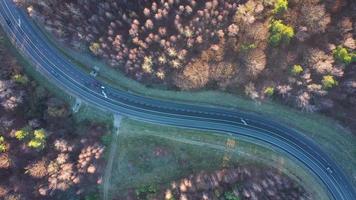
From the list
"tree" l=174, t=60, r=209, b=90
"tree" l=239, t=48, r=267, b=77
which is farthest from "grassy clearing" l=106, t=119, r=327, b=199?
"tree" l=239, t=48, r=267, b=77

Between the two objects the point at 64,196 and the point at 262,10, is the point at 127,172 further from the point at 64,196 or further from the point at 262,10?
the point at 262,10

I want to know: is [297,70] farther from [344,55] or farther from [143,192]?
[143,192]

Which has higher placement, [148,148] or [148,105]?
[148,105]

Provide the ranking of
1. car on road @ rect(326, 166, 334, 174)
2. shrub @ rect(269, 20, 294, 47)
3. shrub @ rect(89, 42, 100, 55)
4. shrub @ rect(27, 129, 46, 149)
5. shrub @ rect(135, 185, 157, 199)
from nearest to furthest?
shrub @ rect(269, 20, 294, 47)
shrub @ rect(89, 42, 100, 55)
car on road @ rect(326, 166, 334, 174)
shrub @ rect(27, 129, 46, 149)
shrub @ rect(135, 185, 157, 199)

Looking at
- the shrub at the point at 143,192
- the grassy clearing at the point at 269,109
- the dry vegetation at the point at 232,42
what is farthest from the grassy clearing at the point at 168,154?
the dry vegetation at the point at 232,42

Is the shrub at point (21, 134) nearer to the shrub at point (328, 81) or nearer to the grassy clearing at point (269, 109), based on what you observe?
the grassy clearing at point (269, 109)

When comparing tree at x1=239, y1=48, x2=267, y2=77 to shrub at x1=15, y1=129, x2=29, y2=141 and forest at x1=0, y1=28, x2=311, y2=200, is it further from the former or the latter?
shrub at x1=15, y1=129, x2=29, y2=141

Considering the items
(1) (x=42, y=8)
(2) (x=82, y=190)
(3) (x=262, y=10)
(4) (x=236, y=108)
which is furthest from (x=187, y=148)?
(1) (x=42, y=8)
